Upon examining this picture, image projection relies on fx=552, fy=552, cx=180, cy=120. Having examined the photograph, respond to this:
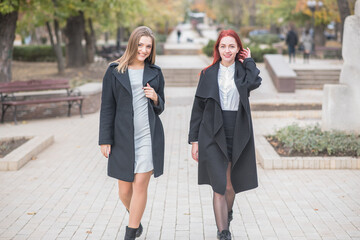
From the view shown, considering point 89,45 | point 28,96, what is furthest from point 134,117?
point 89,45

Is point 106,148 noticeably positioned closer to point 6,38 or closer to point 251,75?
point 251,75

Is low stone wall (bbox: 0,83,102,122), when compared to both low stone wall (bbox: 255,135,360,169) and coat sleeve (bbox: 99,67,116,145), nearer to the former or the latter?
low stone wall (bbox: 255,135,360,169)

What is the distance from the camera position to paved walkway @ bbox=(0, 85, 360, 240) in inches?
210

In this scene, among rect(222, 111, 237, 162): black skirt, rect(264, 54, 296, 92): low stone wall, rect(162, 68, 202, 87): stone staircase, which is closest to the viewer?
rect(222, 111, 237, 162): black skirt

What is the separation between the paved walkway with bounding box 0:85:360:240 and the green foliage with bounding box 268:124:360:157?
1.76 ft

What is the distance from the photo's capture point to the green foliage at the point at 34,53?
108ft

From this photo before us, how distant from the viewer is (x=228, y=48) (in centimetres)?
467

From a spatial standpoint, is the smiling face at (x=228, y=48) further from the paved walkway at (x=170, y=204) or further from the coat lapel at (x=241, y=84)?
the paved walkway at (x=170, y=204)

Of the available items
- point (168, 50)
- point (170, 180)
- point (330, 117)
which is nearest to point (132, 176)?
point (170, 180)

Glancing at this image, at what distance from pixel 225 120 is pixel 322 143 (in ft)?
12.7

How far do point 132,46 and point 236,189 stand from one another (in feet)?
5.11

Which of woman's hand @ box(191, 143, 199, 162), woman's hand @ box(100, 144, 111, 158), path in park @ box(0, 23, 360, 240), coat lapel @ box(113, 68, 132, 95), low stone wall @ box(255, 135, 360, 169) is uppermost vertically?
coat lapel @ box(113, 68, 132, 95)

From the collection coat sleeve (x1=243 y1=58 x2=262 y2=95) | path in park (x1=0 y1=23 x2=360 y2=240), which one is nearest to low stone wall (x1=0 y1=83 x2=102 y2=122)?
path in park (x1=0 y1=23 x2=360 y2=240)

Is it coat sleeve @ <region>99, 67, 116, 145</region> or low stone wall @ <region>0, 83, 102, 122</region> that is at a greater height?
coat sleeve @ <region>99, 67, 116, 145</region>
